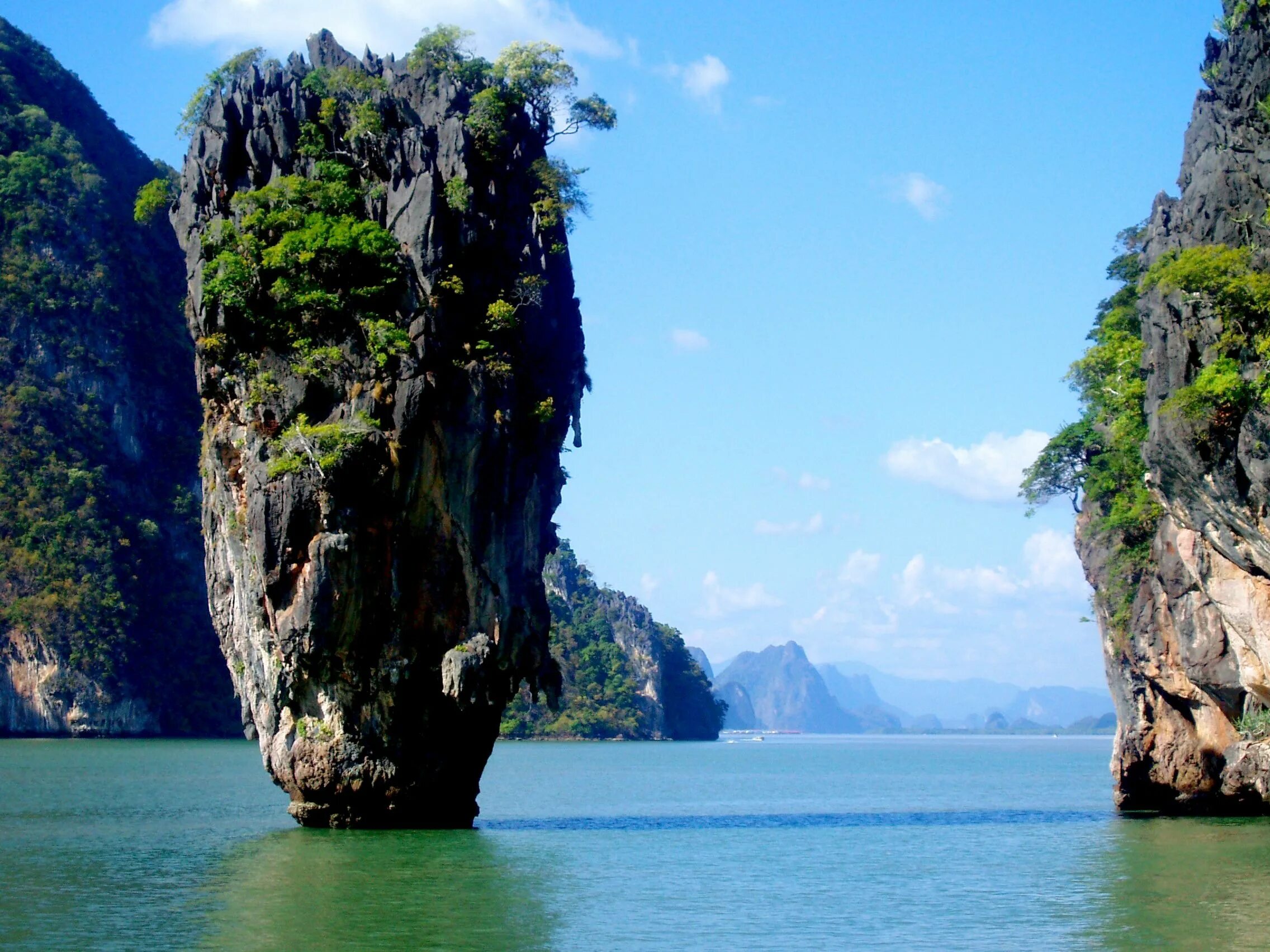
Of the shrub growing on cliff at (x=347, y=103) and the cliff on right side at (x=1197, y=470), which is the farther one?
the shrub growing on cliff at (x=347, y=103)

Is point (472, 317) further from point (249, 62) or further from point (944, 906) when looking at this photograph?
point (944, 906)

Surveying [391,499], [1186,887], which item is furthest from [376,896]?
[1186,887]

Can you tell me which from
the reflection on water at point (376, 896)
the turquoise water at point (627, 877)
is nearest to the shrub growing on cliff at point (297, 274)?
the reflection on water at point (376, 896)

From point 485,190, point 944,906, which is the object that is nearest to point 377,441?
point 485,190

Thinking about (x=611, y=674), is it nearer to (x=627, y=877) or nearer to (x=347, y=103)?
(x=347, y=103)

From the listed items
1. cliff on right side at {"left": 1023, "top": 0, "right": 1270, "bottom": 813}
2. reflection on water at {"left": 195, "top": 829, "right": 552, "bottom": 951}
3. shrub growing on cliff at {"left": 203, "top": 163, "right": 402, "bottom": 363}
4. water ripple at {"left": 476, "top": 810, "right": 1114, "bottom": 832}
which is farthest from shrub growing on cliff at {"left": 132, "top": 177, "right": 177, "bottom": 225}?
cliff on right side at {"left": 1023, "top": 0, "right": 1270, "bottom": 813}

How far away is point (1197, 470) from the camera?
27.6 m

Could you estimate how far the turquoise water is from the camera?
18.4 metres

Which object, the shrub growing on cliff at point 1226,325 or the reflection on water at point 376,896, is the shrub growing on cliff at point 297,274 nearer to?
the reflection on water at point 376,896

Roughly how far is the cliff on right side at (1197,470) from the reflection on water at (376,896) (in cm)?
1476

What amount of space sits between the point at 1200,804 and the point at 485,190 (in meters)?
22.7

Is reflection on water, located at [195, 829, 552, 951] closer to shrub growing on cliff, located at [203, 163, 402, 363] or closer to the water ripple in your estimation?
the water ripple

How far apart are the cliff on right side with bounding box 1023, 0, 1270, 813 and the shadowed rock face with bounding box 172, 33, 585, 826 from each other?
13006 mm

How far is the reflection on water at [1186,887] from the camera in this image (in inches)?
720
